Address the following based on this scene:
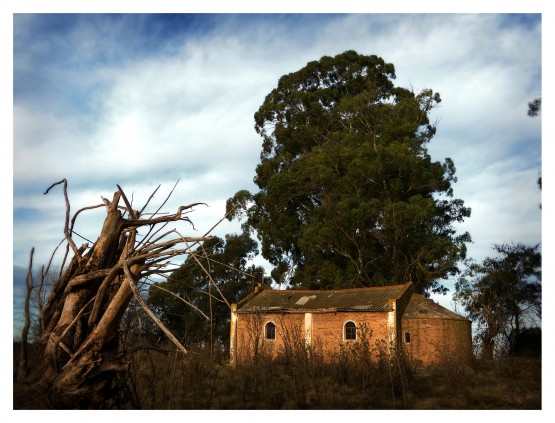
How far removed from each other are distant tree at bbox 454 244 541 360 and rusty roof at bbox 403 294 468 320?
5.85 ft

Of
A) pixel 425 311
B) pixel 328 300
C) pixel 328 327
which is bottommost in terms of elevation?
pixel 328 327

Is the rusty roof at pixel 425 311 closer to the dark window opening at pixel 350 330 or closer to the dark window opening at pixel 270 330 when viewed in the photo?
the dark window opening at pixel 350 330

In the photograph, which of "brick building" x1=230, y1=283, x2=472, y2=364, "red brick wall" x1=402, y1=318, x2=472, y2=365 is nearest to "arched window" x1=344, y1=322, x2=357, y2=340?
"brick building" x1=230, y1=283, x2=472, y2=364

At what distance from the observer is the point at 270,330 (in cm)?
2652

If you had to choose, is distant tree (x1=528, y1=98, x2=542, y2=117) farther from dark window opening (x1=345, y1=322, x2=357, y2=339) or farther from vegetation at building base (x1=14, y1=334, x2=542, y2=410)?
dark window opening (x1=345, y1=322, x2=357, y2=339)

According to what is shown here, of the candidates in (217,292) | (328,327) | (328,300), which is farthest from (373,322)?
(217,292)

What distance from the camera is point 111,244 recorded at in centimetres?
525

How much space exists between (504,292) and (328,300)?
949 centimetres

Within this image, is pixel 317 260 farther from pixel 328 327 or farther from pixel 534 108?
pixel 534 108

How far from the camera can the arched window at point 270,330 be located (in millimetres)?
26330

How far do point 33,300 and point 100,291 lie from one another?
0.94m

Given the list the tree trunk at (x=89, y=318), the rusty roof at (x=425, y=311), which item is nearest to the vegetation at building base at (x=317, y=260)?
the tree trunk at (x=89, y=318)

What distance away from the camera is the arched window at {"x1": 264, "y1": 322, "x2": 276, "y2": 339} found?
2633 centimetres

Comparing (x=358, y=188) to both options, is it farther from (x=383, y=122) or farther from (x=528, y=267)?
(x=528, y=267)
